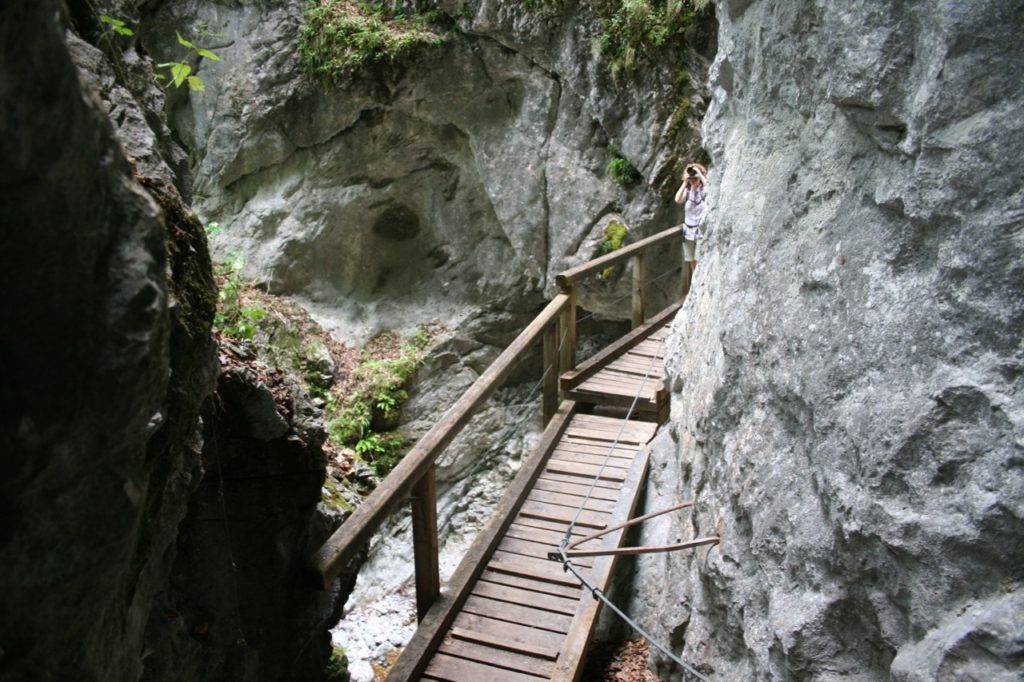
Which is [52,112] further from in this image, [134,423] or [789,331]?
[789,331]

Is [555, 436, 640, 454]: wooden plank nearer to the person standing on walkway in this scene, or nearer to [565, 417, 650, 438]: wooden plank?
[565, 417, 650, 438]: wooden plank

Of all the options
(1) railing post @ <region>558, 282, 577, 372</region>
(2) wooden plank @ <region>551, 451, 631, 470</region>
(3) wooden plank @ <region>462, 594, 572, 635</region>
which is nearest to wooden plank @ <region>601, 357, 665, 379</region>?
(1) railing post @ <region>558, 282, 577, 372</region>

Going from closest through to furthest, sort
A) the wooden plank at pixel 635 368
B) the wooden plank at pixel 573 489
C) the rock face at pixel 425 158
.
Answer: the wooden plank at pixel 573 489 < the wooden plank at pixel 635 368 < the rock face at pixel 425 158

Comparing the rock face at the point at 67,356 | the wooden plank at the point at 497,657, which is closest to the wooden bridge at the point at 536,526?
the wooden plank at the point at 497,657

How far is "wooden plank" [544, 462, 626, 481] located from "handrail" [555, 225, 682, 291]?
1.61 meters

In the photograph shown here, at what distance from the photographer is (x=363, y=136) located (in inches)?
456

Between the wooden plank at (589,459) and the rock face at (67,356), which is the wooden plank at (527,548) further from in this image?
the rock face at (67,356)

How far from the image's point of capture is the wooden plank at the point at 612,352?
721 centimetres

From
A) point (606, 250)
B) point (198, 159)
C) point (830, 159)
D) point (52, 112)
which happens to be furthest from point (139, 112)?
point (198, 159)

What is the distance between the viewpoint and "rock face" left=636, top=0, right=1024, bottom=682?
206 cm

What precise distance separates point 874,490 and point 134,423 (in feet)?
7.09

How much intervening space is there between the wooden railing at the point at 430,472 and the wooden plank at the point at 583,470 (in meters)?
0.85

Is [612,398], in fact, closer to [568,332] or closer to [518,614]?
[568,332]

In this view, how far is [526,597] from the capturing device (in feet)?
15.8
